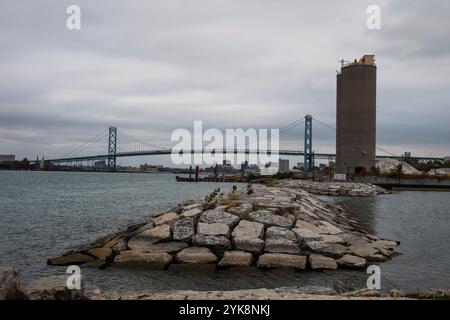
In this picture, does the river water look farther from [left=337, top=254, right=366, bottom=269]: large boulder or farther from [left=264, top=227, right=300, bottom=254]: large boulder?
[left=264, top=227, right=300, bottom=254]: large boulder

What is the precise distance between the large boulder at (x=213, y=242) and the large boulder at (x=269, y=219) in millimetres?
1638

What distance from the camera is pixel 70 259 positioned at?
11.2 m

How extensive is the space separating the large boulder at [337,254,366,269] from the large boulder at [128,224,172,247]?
4467 millimetres

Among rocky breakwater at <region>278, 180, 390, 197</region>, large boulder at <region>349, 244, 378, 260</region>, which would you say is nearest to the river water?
large boulder at <region>349, 244, 378, 260</region>

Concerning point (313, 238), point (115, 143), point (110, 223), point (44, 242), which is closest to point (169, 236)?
point (313, 238)

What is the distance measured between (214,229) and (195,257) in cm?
137

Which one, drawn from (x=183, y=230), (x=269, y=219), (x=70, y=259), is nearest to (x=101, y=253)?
(x=70, y=259)

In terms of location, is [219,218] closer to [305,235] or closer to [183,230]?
[183,230]

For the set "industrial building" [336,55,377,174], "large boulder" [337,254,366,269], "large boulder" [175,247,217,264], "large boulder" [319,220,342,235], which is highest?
"industrial building" [336,55,377,174]

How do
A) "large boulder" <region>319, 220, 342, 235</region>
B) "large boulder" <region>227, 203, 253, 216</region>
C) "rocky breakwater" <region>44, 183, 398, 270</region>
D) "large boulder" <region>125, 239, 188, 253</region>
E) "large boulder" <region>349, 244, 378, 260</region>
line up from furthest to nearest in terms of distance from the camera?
"large boulder" <region>319, 220, 342, 235</region>
"large boulder" <region>227, 203, 253, 216</region>
"large boulder" <region>349, 244, 378, 260</region>
"large boulder" <region>125, 239, 188, 253</region>
"rocky breakwater" <region>44, 183, 398, 270</region>

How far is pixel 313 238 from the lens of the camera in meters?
11.6

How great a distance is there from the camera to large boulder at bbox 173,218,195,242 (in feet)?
37.9
